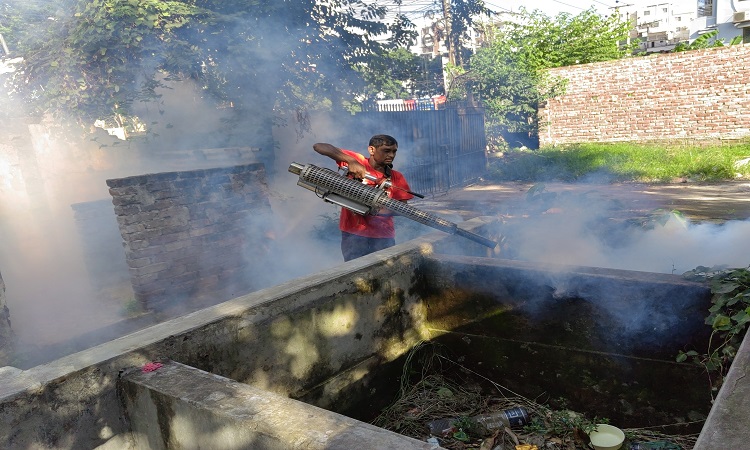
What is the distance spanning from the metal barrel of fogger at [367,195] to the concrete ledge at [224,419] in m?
1.83

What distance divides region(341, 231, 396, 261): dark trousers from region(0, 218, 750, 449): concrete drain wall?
0.51 m

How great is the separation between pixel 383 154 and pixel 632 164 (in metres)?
9.92

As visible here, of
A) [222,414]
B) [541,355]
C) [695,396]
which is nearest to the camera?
[222,414]

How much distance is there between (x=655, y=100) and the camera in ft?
48.7

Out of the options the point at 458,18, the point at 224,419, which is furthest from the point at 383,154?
the point at 458,18

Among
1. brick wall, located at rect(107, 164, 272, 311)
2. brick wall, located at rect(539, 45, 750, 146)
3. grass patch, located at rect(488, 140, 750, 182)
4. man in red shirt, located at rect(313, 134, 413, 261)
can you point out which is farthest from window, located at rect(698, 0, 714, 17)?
man in red shirt, located at rect(313, 134, 413, 261)

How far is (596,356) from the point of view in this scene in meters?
3.12

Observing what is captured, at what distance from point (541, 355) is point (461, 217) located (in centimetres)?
557

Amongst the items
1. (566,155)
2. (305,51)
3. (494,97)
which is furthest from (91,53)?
(494,97)

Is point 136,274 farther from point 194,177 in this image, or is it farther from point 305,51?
point 305,51

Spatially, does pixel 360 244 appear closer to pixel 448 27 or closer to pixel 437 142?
pixel 437 142

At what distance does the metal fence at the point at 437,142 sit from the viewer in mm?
10266

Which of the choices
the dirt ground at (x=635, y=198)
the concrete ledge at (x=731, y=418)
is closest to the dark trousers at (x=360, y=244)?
the concrete ledge at (x=731, y=418)

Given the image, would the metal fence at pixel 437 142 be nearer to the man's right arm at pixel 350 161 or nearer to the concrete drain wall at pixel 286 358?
the man's right arm at pixel 350 161
